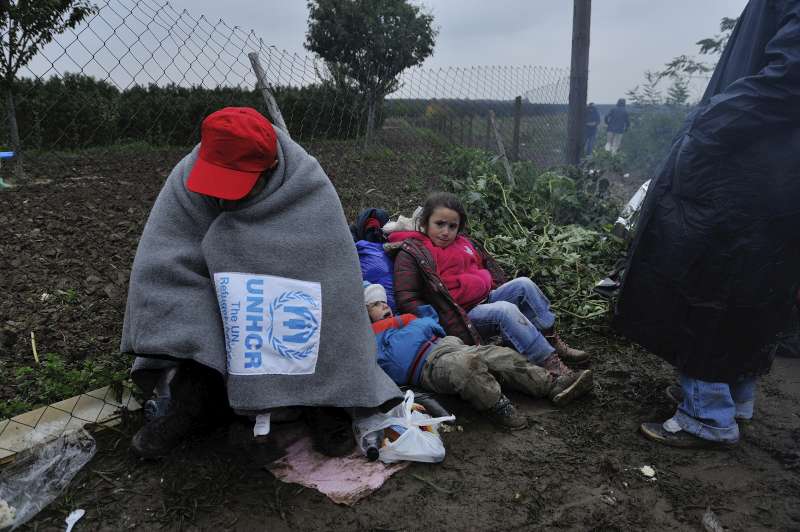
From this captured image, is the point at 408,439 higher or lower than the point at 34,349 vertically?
lower

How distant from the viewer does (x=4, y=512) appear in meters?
2.03

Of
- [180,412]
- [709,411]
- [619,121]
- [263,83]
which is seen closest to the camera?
[180,412]

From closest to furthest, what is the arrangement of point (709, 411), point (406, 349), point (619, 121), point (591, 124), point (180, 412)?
1. point (180, 412)
2. point (709, 411)
3. point (406, 349)
4. point (591, 124)
5. point (619, 121)

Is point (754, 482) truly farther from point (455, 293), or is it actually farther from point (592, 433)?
point (455, 293)

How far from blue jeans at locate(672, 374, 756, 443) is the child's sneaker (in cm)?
69

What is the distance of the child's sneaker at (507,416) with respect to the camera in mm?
2705

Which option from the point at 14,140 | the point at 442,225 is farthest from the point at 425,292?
the point at 14,140

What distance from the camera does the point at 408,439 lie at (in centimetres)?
242

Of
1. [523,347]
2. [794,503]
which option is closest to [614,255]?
[523,347]

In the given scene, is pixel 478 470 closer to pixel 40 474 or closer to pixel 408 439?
pixel 408 439

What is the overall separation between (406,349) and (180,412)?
3.37 ft

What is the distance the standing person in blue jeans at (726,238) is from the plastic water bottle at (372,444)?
3.92ft

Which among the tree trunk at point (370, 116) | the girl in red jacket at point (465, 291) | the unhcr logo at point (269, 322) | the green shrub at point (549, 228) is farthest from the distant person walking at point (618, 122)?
the unhcr logo at point (269, 322)

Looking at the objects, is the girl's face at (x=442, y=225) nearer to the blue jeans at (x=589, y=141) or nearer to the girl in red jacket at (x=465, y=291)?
the girl in red jacket at (x=465, y=291)
